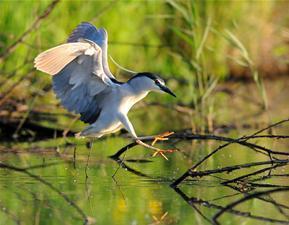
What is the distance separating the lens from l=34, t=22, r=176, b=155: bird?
6.10m

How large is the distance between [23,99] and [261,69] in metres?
6.19

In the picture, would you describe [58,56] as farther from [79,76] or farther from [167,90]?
[167,90]

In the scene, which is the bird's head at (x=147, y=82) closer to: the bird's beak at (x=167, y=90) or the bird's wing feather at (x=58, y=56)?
the bird's beak at (x=167, y=90)

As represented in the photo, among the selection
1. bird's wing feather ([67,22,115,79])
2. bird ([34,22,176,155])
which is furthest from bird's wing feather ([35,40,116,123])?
bird's wing feather ([67,22,115,79])

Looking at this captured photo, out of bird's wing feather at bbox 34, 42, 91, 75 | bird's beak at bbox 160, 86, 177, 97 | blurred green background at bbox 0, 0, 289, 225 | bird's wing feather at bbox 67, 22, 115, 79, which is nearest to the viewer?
blurred green background at bbox 0, 0, 289, 225

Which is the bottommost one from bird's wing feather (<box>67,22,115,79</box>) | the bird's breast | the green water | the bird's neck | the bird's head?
the green water

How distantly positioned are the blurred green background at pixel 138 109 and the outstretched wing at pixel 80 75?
362 mm

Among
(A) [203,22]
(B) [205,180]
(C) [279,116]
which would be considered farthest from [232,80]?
(B) [205,180]

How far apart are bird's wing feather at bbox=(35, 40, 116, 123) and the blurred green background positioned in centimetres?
36

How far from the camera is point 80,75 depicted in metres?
6.37

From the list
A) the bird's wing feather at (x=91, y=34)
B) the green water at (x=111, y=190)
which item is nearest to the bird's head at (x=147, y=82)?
the bird's wing feather at (x=91, y=34)

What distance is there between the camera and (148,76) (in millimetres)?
6297

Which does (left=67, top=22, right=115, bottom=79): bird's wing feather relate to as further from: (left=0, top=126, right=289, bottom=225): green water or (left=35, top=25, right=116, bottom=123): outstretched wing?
(left=0, top=126, right=289, bottom=225): green water

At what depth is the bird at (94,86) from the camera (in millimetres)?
6098
